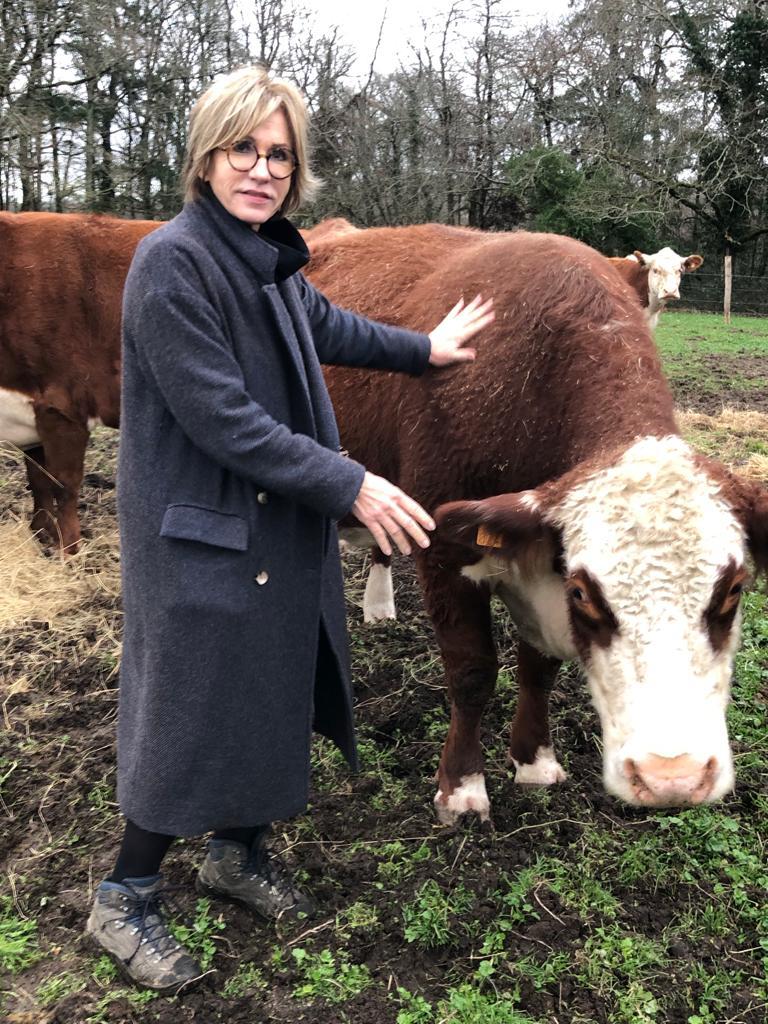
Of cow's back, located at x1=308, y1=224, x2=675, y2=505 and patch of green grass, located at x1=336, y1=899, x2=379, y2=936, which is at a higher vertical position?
cow's back, located at x1=308, y1=224, x2=675, y2=505

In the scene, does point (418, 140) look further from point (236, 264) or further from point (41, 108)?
point (236, 264)

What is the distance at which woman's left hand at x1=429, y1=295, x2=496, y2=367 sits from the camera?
2.65 meters

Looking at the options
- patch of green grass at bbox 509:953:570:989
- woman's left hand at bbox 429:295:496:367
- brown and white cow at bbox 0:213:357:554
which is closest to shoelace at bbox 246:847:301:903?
patch of green grass at bbox 509:953:570:989

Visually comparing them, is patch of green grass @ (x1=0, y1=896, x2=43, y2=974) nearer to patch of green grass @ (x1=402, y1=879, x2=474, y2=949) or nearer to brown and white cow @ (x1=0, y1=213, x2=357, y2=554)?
patch of green grass @ (x1=402, y1=879, x2=474, y2=949)

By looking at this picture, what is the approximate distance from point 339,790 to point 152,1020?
1077 mm

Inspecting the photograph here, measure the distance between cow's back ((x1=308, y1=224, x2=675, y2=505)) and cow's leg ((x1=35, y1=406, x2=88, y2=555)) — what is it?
2944 millimetres

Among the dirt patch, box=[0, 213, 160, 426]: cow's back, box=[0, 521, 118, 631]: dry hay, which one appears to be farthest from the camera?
the dirt patch

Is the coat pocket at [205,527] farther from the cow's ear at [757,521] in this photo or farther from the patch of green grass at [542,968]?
the patch of green grass at [542,968]

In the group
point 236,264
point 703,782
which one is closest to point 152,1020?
point 703,782

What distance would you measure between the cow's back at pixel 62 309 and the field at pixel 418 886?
2.15 m

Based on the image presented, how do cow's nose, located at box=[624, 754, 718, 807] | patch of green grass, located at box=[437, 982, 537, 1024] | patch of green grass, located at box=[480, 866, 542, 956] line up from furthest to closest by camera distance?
patch of green grass, located at box=[480, 866, 542, 956] → patch of green grass, located at box=[437, 982, 537, 1024] → cow's nose, located at box=[624, 754, 718, 807]

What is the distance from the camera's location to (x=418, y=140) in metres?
29.2

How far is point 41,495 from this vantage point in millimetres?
5730

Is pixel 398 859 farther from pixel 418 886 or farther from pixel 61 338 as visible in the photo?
pixel 61 338
